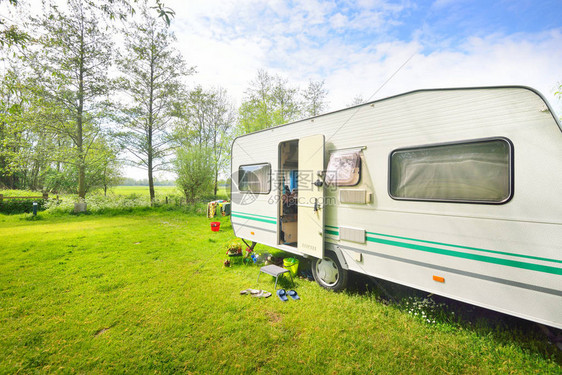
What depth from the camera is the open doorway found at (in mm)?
4828

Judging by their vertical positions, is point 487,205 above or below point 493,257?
above

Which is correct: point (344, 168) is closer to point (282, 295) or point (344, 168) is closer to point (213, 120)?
point (282, 295)

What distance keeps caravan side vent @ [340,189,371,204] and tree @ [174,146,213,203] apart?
502 inches

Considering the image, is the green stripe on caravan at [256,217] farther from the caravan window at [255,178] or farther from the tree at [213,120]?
the tree at [213,120]

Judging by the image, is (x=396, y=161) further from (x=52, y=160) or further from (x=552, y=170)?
(x=52, y=160)

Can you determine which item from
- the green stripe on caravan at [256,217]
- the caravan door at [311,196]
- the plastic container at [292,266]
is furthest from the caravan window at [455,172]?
the green stripe on caravan at [256,217]

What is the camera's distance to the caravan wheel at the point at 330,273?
380cm

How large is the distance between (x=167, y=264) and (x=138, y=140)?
1189cm

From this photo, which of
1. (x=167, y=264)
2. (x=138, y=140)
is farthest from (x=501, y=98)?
(x=138, y=140)

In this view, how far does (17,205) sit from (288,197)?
51.0 ft

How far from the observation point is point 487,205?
241 centimetres

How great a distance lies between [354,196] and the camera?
3.47 m

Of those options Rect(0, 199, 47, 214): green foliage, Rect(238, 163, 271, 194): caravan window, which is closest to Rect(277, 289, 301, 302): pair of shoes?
Rect(238, 163, 271, 194): caravan window

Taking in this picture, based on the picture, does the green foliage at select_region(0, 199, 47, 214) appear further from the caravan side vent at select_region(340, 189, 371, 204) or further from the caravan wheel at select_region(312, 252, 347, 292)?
the caravan side vent at select_region(340, 189, 371, 204)
